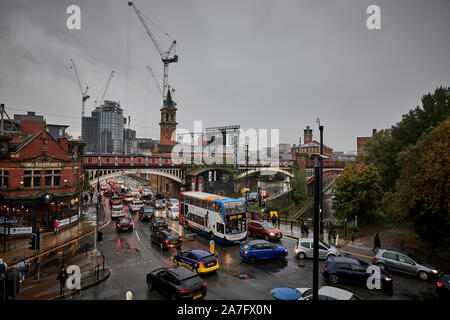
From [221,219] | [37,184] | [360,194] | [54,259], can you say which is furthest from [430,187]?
[37,184]

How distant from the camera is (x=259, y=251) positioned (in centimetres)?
1780

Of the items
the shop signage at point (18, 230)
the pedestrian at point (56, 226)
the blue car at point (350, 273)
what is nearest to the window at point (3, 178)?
the shop signage at point (18, 230)

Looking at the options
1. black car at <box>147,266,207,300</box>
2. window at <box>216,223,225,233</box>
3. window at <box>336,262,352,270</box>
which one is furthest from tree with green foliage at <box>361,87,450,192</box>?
black car at <box>147,266,207,300</box>

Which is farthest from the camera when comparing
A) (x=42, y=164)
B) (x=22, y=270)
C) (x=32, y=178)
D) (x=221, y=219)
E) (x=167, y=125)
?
(x=167, y=125)

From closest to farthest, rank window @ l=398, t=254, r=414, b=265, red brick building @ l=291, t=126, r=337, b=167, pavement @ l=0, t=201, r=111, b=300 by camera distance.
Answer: pavement @ l=0, t=201, r=111, b=300 → window @ l=398, t=254, r=414, b=265 → red brick building @ l=291, t=126, r=337, b=167

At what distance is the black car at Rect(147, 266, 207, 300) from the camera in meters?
11.5

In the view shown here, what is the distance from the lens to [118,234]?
84.3ft

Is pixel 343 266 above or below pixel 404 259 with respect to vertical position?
above

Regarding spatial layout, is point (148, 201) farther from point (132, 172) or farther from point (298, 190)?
point (298, 190)

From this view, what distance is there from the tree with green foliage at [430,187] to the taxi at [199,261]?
15218mm

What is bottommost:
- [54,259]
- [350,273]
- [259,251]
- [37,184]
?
[54,259]

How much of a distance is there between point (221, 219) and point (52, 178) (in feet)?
62.8

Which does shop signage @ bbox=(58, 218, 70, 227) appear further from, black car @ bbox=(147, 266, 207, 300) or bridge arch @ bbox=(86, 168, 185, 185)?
black car @ bbox=(147, 266, 207, 300)

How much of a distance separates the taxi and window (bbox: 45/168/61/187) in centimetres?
1921
